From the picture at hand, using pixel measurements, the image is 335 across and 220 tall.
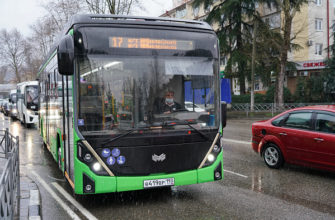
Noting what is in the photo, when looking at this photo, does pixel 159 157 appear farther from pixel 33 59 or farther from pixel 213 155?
pixel 33 59

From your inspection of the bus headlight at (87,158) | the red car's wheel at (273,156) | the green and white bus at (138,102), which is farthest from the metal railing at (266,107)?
the bus headlight at (87,158)

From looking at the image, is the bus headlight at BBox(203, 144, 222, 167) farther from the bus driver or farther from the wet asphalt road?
the bus driver

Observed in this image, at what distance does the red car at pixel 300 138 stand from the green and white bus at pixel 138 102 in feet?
8.38

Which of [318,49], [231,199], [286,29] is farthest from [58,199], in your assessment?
[318,49]

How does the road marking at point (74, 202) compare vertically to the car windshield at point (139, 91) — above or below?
below

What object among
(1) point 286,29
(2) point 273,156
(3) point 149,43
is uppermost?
(1) point 286,29

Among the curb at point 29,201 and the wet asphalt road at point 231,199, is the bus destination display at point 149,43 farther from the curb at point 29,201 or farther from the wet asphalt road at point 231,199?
the curb at point 29,201

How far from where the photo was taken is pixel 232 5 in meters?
30.5

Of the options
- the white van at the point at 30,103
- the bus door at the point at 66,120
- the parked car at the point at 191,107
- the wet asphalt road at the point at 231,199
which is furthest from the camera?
the white van at the point at 30,103

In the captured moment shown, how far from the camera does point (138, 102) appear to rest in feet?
18.8

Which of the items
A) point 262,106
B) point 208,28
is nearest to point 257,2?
point 262,106

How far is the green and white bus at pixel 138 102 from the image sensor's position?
5.55 metres

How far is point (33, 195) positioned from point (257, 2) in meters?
28.9

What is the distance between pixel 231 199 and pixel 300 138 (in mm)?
2591
